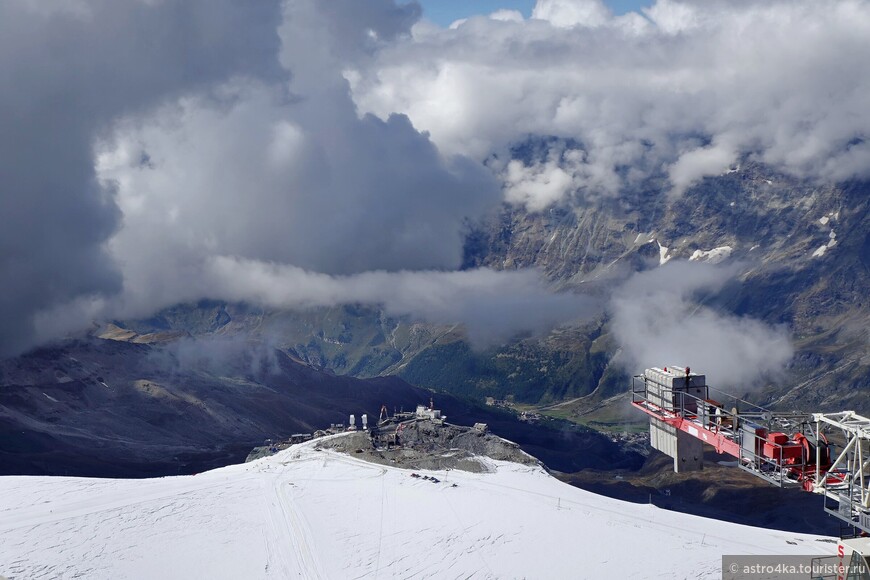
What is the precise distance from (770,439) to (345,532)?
60.6 m

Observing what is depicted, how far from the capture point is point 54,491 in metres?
132

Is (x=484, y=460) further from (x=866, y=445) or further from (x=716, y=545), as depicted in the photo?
(x=866, y=445)

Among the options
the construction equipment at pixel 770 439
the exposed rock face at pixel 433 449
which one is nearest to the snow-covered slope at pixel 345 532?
the exposed rock face at pixel 433 449

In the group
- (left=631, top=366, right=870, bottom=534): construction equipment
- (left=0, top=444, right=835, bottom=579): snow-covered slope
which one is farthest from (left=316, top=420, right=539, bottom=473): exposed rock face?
(left=631, top=366, right=870, bottom=534): construction equipment

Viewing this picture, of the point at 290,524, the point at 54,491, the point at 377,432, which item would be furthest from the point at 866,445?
the point at 377,432

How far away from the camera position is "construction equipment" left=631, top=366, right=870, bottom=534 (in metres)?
75.3

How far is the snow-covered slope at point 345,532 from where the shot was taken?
109188 mm

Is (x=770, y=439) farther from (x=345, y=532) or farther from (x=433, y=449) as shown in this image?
(x=433, y=449)

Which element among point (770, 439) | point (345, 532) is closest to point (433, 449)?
point (345, 532)

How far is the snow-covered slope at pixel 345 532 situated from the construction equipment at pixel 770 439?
1779cm

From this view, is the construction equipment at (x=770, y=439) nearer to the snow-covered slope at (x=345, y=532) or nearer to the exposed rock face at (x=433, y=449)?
the snow-covered slope at (x=345, y=532)

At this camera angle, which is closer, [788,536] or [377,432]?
[788,536]

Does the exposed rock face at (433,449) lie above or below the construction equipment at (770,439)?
above

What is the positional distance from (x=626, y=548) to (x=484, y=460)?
49.6 m
